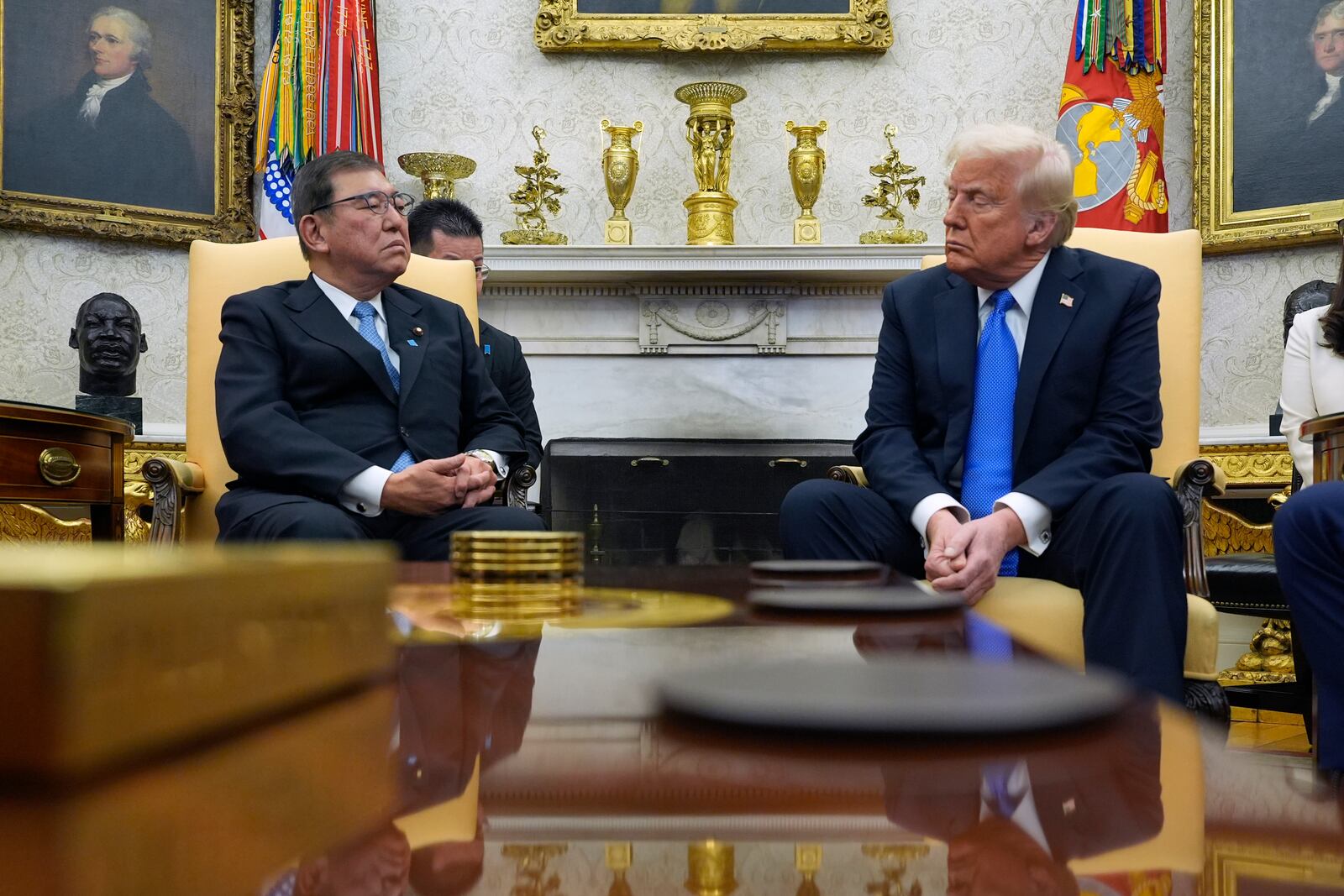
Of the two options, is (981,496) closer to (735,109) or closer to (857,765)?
(857,765)

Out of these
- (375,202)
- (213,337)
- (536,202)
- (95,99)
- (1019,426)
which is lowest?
(1019,426)

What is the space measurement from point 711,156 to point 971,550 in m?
2.87

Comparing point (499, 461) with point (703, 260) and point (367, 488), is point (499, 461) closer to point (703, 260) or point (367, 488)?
point (367, 488)

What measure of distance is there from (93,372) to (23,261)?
0.71m

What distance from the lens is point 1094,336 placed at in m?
2.14

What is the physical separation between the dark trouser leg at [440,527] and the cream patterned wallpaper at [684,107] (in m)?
2.58

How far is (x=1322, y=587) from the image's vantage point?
1647 mm

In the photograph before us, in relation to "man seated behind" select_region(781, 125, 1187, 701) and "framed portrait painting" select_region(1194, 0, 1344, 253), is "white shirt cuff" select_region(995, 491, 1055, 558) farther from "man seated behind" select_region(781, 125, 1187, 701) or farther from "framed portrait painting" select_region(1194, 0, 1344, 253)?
"framed portrait painting" select_region(1194, 0, 1344, 253)

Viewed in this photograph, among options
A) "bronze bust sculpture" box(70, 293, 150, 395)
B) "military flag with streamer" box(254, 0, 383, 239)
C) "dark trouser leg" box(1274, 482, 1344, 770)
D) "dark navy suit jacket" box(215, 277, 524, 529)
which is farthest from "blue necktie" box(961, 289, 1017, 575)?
"bronze bust sculpture" box(70, 293, 150, 395)

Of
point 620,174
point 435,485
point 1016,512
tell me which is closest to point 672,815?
point 1016,512

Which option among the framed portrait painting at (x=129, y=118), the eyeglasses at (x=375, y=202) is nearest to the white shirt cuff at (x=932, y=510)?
the eyeglasses at (x=375, y=202)

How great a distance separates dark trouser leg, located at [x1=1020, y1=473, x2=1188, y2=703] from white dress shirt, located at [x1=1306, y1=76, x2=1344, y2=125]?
3069mm

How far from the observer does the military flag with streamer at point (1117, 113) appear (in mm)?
3990

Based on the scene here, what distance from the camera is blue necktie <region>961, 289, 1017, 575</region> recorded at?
7.03 feet
